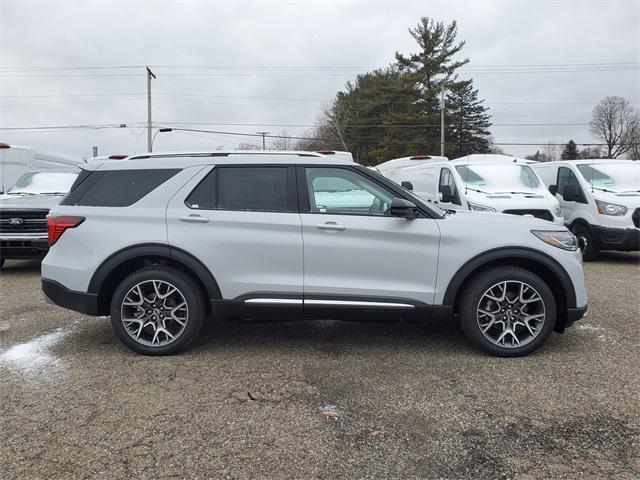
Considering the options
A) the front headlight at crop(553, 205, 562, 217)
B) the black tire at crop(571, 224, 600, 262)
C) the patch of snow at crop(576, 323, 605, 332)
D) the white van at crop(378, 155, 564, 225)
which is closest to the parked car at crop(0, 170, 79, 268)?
the white van at crop(378, 155, 564, 225)

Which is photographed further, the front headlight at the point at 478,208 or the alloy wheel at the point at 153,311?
the front headlight at the point at 478,208

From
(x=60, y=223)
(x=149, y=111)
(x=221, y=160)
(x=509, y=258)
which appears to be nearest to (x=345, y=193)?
(x=221, y=160)

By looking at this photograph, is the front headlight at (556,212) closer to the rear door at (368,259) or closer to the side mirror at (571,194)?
the side mirror at (571,194)

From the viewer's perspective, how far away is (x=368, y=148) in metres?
49.1

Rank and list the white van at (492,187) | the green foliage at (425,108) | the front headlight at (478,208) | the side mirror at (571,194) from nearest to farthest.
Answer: the front headlight at (478,208) → the white van at (492,187) → the side mirror at (571,194) → the green foliage at (425,108)

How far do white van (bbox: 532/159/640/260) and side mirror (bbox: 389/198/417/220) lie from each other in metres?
6.53

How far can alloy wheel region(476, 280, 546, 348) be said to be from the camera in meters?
3.99

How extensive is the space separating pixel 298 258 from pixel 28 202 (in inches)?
243

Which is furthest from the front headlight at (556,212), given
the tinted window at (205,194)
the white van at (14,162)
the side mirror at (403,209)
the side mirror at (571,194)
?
the white van at (14,162)

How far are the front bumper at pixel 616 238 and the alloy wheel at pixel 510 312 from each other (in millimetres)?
5830

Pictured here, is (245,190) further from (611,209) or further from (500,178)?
(611,209)

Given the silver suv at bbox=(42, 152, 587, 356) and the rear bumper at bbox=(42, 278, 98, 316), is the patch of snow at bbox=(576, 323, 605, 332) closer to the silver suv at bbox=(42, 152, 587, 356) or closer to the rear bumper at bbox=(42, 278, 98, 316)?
the silver suv at bbox=(42, 152, 587, 356)

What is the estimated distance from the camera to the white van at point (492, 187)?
852 centimetres

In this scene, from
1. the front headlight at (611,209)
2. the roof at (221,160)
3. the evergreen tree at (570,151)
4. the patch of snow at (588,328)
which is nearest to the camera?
the roof at (221,160)
